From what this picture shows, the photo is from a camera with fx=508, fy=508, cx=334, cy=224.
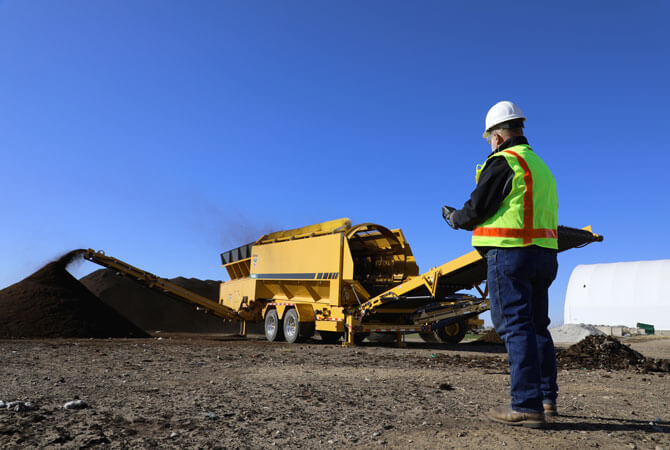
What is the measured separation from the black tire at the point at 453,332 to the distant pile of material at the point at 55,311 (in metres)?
8.76

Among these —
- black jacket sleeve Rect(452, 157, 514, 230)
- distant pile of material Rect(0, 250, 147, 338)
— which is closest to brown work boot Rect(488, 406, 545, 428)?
black jacket sleeve Rect(452, 157, 514, 230)

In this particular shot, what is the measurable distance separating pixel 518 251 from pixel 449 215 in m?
0.63

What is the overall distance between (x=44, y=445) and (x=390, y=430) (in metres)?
1.89

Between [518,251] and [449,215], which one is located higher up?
[449,215]

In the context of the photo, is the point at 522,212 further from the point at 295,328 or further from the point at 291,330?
the point at 291,330

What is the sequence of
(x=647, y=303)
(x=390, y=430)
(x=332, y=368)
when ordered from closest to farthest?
(x=390, y=430)
(x=332, y=368)
(x=647, y=303)

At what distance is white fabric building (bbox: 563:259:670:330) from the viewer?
31.8 m

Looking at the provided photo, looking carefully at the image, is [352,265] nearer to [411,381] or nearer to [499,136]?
[411,381]

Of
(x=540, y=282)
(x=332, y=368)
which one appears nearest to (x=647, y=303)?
(x=332, y=368)

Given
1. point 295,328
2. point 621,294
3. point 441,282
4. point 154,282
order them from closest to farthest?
point 441,282, point 295,328, point 154,282, point 621,294

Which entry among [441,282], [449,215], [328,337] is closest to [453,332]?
[328,337]

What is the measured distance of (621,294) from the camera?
34.0m

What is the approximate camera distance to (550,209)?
11.1 feet

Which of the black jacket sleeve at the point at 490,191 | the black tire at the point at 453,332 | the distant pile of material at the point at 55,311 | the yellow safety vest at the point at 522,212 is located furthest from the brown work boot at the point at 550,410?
the distant pile of material at the point at 55,311
